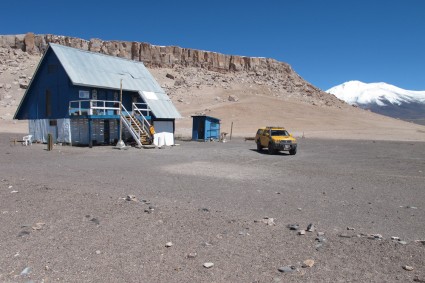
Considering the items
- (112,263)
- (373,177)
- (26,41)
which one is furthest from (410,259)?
(26,41)

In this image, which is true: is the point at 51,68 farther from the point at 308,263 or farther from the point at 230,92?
the point at 230,92

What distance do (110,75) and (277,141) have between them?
1741cm

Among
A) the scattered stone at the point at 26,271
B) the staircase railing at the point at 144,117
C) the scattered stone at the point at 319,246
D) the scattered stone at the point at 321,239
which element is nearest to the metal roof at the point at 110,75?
the staircase railing at the point at 144,117

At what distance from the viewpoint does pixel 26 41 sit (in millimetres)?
140875

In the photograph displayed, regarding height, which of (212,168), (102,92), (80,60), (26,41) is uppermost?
(26,41)

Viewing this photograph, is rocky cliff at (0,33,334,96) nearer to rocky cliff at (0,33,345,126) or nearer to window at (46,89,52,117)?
rocky cliff at (0,33,345,126)

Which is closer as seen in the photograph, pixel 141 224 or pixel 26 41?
pixel 141 224

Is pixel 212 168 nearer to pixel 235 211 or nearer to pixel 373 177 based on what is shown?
pixel 373 177

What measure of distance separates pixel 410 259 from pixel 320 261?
1395 millimetres

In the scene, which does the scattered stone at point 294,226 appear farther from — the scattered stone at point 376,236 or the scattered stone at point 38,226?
the scattered stone at point 38,226

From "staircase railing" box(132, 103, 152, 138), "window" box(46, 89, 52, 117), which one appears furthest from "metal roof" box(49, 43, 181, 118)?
"window" box(46, 89, 52, 117)

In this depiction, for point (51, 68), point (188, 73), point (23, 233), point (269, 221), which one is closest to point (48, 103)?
point (51, 68)

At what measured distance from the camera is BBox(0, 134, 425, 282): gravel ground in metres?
5.39

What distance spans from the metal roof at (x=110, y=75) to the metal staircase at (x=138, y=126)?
138cm
